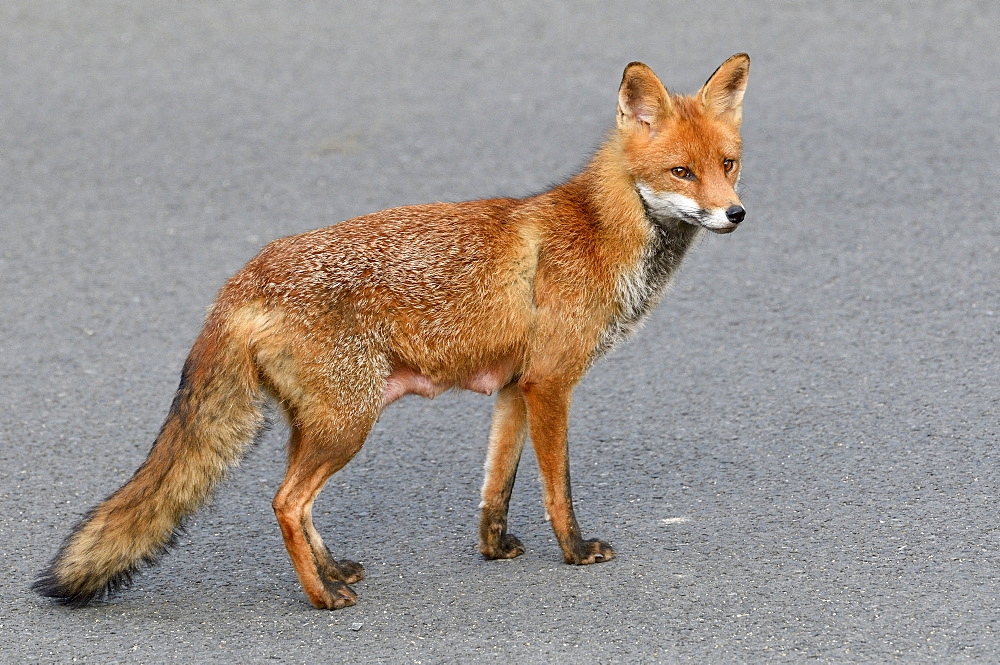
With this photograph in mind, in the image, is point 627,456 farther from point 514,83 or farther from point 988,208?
point 514,83

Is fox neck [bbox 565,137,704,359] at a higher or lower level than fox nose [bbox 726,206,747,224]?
lower

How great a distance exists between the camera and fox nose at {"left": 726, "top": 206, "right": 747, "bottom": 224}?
4500mm

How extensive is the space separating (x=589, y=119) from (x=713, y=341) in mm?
3088

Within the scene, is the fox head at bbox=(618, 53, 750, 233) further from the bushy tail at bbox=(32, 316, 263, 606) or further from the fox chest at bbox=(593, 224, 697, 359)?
the bushy tail at bbox=(32, 316, 263, 606)

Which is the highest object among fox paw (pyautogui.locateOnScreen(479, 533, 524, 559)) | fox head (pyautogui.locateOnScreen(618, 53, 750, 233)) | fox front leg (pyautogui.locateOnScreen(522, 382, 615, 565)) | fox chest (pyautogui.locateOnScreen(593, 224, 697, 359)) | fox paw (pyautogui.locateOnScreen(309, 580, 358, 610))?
fox head (pyautogui.locateOnScreen(618, 53, 750, 233))

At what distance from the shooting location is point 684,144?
15.5 ft

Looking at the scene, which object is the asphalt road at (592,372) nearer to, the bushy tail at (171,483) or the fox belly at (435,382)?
the bushy tail at (171,483)

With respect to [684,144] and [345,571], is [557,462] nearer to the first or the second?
[345,571]

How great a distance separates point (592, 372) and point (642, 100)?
2.09 metres

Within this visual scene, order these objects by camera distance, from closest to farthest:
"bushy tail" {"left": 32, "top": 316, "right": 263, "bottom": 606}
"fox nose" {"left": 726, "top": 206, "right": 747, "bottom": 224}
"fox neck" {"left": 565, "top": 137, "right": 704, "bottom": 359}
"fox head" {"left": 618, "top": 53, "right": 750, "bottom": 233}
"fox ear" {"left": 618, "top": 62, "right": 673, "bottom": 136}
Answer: "bushy tail" {"left": 32, "top": 316, "right": 263, "bottom": 606}
"fox nose" {"left": 726, "top": 206, "right": 747, "bottom": 224}
"fox head" {"left": 618, "top": 53, "right": 750, "bottom": 233}
"fox ear" {"left": 618, "top": 62, "right": 673, "bottom": 136}
"fox neck" {"left": 565, "top": 137, "right": 704, "bottom": 359}

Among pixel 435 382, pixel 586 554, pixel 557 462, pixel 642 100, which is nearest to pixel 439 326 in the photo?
pixel 435 382

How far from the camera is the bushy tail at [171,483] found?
4391mm

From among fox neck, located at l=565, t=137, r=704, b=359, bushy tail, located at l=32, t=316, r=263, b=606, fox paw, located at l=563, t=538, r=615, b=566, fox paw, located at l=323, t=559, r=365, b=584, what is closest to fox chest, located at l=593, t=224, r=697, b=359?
fox neck, located at l=565, t=137, r=704, b=359

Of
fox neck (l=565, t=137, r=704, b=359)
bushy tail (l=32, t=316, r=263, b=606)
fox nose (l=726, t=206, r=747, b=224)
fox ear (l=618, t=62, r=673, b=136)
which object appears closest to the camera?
bushy tail (l=32, t=316, r=263, b=606)
